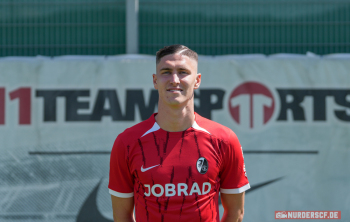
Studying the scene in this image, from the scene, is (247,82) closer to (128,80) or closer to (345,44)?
(128,80)

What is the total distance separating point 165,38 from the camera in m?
5.03

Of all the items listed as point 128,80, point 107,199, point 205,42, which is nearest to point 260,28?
point 205,42

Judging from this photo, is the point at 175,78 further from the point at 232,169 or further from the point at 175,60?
the point at 232,169

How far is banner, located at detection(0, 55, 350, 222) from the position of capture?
13.6ft

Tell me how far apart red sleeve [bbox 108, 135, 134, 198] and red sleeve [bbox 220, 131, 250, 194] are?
509mm

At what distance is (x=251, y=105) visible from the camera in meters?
4.23

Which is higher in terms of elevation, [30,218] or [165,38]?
[165,38]

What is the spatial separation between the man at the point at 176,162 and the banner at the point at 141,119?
7.50 feet

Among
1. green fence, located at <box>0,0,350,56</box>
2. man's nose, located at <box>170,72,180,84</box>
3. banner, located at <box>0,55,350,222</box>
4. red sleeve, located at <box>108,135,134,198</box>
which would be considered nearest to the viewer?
man's nose, located at <box>170,72,180,84</box>

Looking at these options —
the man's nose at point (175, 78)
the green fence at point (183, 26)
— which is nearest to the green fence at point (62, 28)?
the green fence at point (183, 26)

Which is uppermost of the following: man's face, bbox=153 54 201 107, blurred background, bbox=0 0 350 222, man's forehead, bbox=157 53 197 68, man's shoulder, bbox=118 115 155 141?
man's forehead, bbox=157 53 197 68

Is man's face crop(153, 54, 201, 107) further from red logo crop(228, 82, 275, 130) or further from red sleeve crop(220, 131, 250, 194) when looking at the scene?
red logo crop(228, 82, 275, 130)

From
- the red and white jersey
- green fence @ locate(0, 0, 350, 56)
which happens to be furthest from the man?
green fence @ locate(0, 0, 350, 56)

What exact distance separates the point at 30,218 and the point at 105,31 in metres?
2.66
